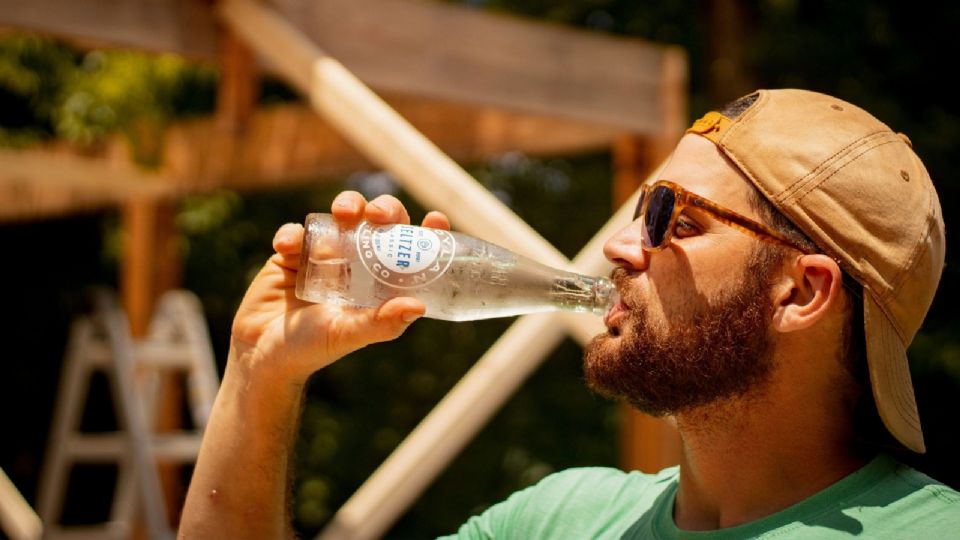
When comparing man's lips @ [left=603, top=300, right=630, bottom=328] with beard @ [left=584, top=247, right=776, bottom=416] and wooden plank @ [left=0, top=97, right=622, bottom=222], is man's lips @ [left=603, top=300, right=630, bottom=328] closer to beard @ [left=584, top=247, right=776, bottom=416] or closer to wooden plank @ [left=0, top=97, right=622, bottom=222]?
beard @ [left=584, top=247, right=776, bottom=416]

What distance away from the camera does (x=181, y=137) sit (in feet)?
17.6

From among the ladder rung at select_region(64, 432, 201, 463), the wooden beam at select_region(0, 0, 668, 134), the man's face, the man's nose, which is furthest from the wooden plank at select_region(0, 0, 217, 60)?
the man's face

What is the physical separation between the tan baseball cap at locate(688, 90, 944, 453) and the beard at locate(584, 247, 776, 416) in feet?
0.33

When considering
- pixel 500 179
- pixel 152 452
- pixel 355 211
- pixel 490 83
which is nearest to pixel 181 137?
pixel 152 452

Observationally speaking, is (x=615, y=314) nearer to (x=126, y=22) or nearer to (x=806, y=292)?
(x=806, y=292)

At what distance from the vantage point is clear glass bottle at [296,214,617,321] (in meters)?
1.77

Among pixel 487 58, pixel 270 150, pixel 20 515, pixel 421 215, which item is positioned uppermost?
pixel 487 58

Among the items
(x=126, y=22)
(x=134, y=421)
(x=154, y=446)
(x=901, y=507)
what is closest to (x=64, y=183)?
(x=134, y=421)

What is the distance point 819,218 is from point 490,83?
251 cm

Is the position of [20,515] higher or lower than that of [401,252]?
lower

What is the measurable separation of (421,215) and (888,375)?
773 centimetres

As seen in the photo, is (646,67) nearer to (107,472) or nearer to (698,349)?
(698,349)

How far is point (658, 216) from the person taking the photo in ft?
5.65

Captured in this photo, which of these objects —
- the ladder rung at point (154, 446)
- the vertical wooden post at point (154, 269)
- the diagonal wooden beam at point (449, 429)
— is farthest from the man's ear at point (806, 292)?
the vertical wooden post at point (154, 269)
